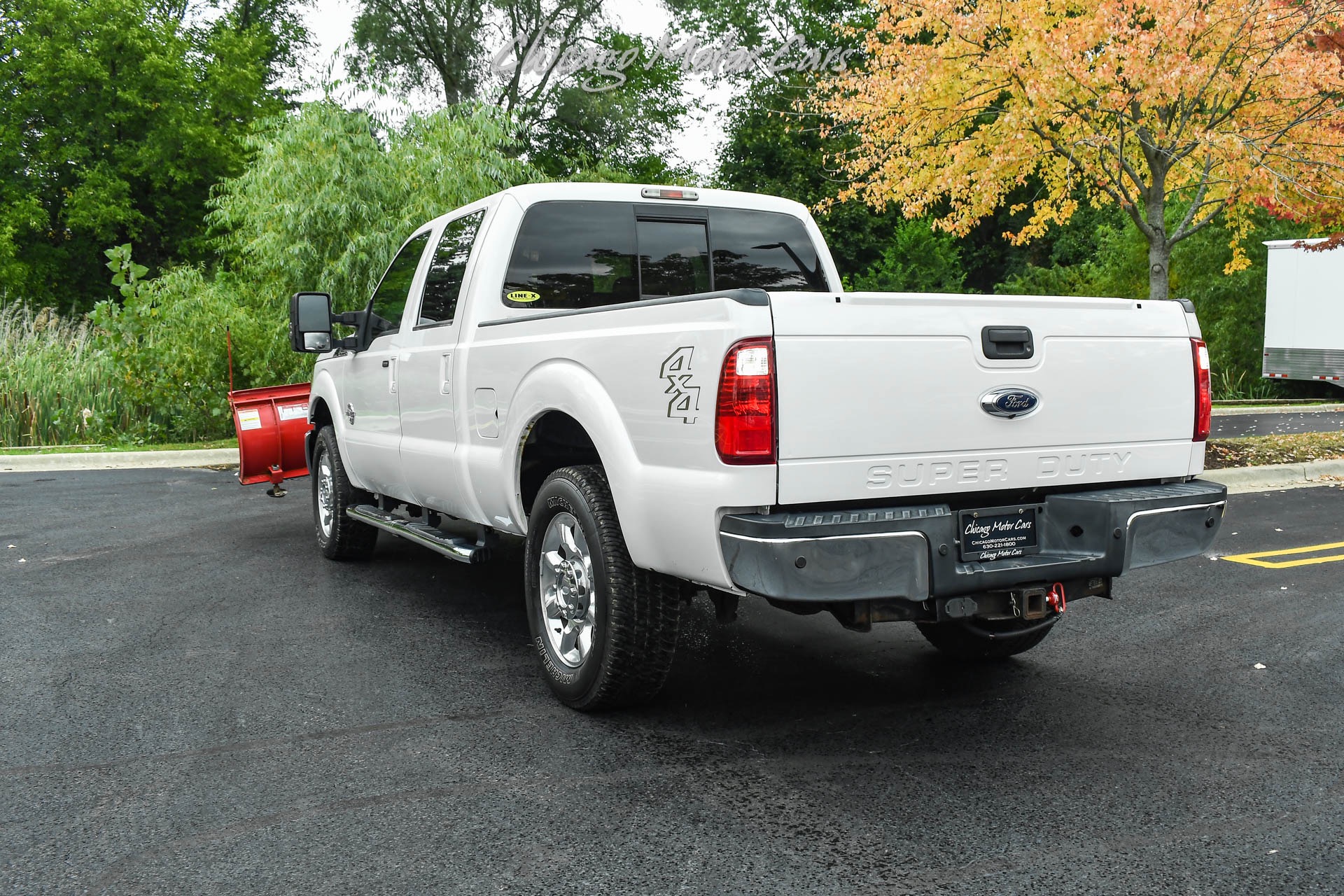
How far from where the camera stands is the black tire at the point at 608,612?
14.5 feet

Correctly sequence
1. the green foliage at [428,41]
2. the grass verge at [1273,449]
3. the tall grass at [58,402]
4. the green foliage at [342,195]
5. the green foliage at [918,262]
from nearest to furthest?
the grass verge at [1273,449] → the tall grass at [58,402] → the green foliage at [342,195] → the green foliage at [918,262] → the green foliage at [428,41]

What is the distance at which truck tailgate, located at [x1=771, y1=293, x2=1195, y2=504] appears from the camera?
151 inches

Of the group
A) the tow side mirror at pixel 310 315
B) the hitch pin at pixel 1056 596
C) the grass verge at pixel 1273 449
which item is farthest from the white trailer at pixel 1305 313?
the hitch pin at pixel 1056 596

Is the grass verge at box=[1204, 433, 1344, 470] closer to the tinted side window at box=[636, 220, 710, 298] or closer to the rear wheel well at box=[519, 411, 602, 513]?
the tinted side window at box=[636, 220, 710, 298]

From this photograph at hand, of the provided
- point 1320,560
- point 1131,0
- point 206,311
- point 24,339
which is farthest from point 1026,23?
point 24,339

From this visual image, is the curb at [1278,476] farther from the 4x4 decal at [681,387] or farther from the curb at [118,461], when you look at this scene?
the curb at [118,461]

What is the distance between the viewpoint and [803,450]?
3.84 meters

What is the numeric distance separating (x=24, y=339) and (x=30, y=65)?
23.6 meters

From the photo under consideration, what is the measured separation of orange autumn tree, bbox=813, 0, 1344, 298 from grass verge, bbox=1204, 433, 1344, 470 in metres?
2.02

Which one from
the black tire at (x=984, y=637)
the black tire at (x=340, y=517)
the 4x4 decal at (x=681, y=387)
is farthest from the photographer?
the black tire at (x=340, y=517)

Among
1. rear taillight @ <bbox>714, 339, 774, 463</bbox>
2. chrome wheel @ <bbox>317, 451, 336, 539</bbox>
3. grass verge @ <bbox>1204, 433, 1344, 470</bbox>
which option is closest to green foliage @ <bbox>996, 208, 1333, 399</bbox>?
grass verge @ <bbox>1204, 433, 1344, 470</bbox>

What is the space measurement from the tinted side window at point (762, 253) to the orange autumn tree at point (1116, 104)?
22.8 ft

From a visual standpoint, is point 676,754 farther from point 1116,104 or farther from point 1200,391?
point 1116,104

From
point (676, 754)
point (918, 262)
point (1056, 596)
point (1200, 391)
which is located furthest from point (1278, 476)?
point (918, 262)
